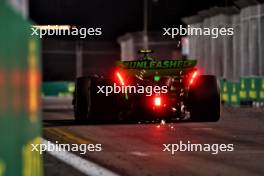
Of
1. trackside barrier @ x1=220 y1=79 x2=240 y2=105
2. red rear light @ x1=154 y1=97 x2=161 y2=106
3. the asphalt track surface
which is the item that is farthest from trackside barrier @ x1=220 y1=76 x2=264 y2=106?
red rear light @ x1=154 y1=97 x2=161 y2=106

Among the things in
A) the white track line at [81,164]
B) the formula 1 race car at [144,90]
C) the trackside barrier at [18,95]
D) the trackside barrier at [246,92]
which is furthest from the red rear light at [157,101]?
the trackside barrier at [246,92]

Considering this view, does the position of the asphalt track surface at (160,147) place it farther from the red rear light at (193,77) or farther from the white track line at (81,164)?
the red rear light at (193,77)

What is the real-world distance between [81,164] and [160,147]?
9.70 ft

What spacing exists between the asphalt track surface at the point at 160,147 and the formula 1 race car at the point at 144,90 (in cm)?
40

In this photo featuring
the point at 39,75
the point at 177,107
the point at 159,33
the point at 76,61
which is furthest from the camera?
the point at 76,61

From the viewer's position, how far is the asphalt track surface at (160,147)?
9711mm

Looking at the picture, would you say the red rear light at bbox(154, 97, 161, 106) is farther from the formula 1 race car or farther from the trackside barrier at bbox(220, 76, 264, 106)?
the trackside barrier at bbox(220, 76, 264, 106)

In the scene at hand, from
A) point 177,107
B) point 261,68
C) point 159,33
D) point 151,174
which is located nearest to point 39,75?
point 151,174

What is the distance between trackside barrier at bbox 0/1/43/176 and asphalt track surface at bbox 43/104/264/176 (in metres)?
4.33

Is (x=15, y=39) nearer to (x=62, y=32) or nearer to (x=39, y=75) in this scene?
(x=39, y=75)

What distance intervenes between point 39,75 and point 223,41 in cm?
4179

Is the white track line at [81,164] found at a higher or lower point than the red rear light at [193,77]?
lower

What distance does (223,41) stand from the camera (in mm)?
46438

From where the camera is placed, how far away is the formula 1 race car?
1925cm
